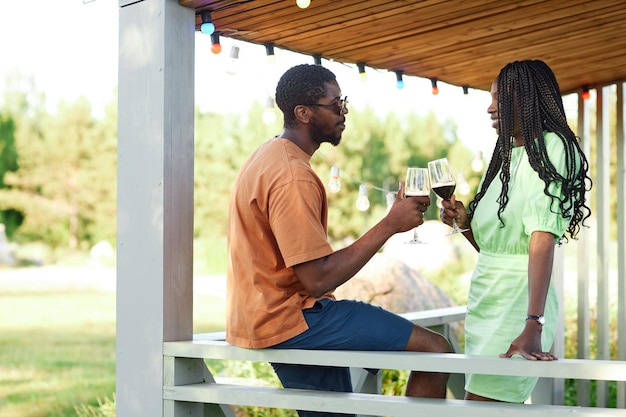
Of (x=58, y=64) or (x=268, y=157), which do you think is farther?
(x=58, y=64)

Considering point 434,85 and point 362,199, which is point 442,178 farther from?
point 434,85

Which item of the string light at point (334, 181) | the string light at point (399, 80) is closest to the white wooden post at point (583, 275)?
the string light at point (399, 80)

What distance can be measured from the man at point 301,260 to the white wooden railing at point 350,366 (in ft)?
0.30

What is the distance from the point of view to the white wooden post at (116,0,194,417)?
335 cm

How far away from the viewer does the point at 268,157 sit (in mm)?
3043

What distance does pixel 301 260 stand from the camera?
9.49ft

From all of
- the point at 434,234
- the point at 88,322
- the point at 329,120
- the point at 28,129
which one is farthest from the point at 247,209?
the point at 28,129

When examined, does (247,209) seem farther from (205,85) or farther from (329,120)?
(205,85)

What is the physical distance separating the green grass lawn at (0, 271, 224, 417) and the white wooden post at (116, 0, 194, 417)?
528 cm

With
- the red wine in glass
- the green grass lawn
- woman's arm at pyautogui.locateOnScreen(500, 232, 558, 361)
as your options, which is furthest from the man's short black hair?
the green grass lawn

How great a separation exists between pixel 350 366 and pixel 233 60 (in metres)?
1.55

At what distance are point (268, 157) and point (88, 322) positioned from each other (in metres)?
14.4

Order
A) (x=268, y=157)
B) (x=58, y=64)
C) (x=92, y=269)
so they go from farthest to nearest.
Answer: (x=58, y=64) < (x=92, y=269) < (x=268, y=157)

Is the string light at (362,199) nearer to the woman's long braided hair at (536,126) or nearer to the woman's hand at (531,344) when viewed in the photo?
the woman's long braided hair at (536,126)
